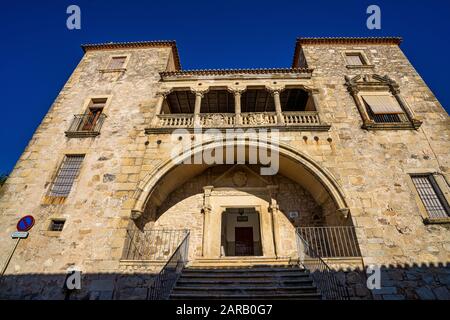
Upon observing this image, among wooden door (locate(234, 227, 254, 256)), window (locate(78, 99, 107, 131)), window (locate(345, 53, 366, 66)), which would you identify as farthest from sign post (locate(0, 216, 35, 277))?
window (locate(345, 53, 366, 66))

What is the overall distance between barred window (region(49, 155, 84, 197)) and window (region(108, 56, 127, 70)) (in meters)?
5.87

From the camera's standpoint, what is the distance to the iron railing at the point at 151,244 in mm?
7465

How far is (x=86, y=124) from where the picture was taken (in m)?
10.2

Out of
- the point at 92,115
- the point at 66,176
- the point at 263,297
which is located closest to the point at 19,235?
the point at 66,176

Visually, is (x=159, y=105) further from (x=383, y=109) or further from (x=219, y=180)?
(x=383, y=109)

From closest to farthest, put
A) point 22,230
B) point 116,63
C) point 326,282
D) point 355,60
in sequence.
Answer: point 326,282 < point 22,230 < point 355,60 < point 116,63

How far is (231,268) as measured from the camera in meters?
7.47

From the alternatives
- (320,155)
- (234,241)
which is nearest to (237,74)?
(320,155)

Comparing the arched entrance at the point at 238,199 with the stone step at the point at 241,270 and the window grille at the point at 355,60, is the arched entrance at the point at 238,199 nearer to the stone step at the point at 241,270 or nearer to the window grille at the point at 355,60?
the stone step at the point at 241,270

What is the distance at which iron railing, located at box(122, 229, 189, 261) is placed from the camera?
24.5 ft

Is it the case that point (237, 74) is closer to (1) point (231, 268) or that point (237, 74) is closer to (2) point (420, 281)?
(1) point (231, 268)

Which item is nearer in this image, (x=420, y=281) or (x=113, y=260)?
(x=420, y=281)

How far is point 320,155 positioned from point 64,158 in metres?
10.1

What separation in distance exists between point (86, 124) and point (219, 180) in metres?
6.52
